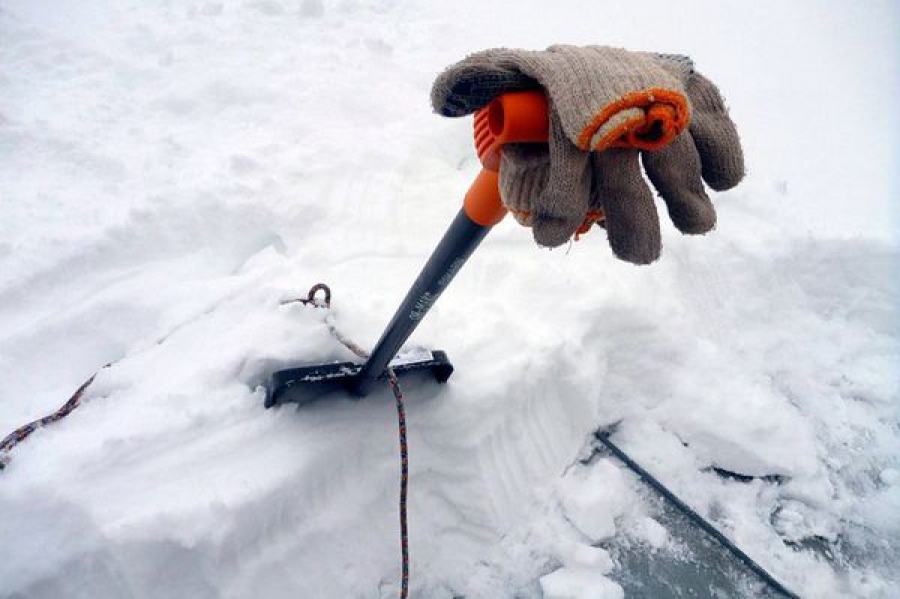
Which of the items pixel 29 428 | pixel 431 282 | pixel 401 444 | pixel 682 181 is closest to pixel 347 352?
pixel 401 444

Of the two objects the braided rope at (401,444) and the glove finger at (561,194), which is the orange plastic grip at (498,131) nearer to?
the glove finger at (561,194)

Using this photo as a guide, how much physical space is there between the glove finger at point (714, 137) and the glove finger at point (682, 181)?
0.11ft

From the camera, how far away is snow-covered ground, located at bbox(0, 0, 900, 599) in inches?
61.5

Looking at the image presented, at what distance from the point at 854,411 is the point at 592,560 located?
1.72 m

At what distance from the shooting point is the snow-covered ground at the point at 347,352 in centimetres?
156

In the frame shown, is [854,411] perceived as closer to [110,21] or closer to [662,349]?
[662,349]

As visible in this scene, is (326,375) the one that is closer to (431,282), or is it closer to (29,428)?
(431,282)

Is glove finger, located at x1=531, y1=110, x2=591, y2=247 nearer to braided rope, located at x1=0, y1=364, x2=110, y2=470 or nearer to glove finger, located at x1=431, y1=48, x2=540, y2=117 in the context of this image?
glove finger, located at x1=431, y1=48, x2=540, y2=117

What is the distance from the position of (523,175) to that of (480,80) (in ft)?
0.58

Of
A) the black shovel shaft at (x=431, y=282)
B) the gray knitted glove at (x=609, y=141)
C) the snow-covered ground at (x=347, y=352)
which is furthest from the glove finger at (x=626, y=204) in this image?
the snow-covered ground at (x=347, y=352)

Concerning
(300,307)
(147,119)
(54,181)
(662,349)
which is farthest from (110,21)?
(662,349)

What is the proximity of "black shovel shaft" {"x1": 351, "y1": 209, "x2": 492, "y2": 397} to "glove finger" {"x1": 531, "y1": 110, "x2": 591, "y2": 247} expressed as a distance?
24 cm

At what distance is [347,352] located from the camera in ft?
6.18

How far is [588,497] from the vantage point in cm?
200
